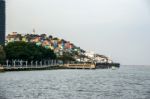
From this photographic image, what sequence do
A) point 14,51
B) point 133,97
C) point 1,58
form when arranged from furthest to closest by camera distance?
point 14,51, point 1,58, point 133,97

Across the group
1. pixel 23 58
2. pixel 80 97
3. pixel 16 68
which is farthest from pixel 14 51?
pixel 80 97

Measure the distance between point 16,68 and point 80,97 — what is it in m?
111

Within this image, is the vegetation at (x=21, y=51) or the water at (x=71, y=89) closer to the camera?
the water at (x=71, y=89)

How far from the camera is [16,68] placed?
530 feet

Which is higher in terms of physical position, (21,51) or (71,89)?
(21,51)

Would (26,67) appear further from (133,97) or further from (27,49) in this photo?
(133,97)

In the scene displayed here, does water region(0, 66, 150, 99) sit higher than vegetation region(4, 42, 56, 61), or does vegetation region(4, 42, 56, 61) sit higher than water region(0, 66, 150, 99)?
vegetation region(4, 42, 56, 61)

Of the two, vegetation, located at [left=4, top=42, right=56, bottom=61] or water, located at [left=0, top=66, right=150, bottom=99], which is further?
vegetation, located at [left=4, top=42, right=56, bottom=61]

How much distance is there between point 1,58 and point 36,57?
34.9m

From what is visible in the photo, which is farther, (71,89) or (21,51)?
(21,51)

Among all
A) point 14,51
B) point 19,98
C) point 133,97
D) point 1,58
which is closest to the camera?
point 19,98

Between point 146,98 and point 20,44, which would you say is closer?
point 146,98

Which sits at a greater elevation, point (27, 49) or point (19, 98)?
point (27, 49)

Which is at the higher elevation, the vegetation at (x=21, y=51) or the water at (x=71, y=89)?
the vegetation at (x=21, y=51)
